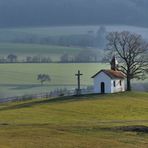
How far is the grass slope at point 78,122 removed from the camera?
30156 mm

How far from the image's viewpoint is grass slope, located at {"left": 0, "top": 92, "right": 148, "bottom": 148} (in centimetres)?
3016

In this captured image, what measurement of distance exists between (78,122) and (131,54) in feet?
139

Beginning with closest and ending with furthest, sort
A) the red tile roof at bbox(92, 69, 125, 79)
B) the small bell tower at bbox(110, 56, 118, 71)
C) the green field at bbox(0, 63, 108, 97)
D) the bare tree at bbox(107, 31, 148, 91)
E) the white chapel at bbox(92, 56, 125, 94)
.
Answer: the white chapel at bbox(92, 56, 125, 94), the red tile roof at bbox(92, 69, 125, 79), the small bell tower at bbox(110, 56, 118, 71), the bare tree at bbox(107, 31, 148, 91), the green field at bbox(0, 63, 108, 97)

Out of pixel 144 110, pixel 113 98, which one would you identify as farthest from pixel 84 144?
pixel 113 98

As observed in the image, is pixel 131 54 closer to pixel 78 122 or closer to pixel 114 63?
pixel 114 63

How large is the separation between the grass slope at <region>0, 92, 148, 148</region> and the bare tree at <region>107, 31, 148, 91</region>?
779 centimetres

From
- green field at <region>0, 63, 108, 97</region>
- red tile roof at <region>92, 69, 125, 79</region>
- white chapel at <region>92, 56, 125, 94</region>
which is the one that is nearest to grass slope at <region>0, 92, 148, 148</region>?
white chapel at <region>92, 56, 125, 94</region>

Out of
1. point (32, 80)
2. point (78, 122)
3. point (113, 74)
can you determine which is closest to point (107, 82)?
point (113, 74)

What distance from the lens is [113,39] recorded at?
9125 centimetres

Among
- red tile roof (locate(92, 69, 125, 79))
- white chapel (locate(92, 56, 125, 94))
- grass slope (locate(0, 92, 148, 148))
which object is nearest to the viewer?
grass slope (locate(0, 92, 148, 148))

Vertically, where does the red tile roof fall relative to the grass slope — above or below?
above

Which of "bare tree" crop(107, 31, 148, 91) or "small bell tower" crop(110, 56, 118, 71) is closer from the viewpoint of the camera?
"small bell tower" crop(110, 56, 118, 71)

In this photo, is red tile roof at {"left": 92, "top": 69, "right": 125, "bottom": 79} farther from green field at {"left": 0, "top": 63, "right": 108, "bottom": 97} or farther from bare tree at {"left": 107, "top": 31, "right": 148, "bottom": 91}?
green field at {"left": 0, "top": 63, "right": 108, "bottom": 97}

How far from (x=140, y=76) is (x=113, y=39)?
305 inches
